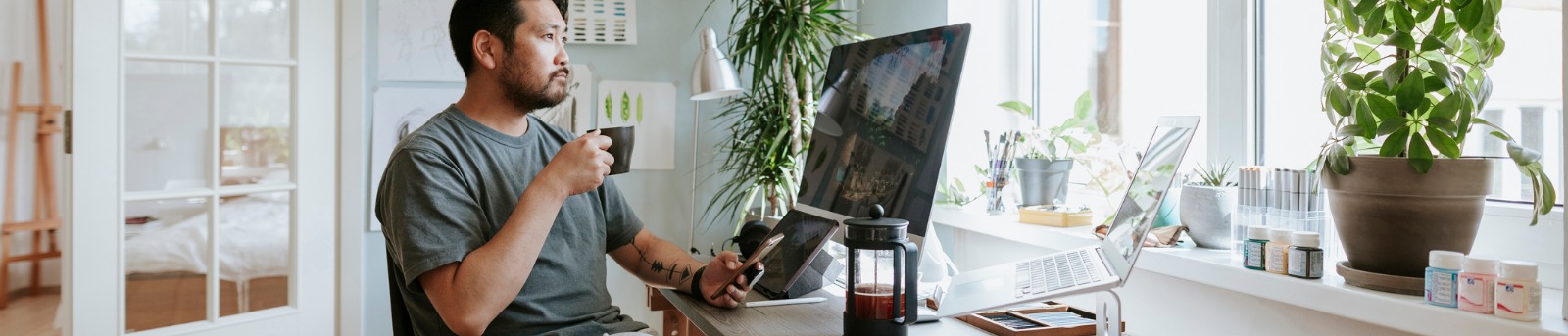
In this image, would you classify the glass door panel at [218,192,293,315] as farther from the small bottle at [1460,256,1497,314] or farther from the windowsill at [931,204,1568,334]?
the small bottle at [1460,256,1497,314]

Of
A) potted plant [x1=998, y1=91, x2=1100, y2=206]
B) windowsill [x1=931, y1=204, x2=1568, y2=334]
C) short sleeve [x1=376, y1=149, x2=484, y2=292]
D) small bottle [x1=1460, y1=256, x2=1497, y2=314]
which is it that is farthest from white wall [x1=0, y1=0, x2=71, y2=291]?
small bottle [x1=1460, y1=256, x2=1497, y2=314]

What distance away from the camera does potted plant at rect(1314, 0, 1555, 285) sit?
3.69 ft

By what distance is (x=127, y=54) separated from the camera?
242 cm

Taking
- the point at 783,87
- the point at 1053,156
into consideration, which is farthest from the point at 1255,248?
the point at 783,87

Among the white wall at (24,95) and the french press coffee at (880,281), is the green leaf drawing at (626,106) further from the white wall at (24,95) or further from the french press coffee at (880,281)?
the white wall at (24,95)

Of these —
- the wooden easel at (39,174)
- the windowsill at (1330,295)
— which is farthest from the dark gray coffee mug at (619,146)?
the wooden easel at (39,174)

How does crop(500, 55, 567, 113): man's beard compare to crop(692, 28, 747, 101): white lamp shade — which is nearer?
crop(500, 55, 567, 113): man's beard

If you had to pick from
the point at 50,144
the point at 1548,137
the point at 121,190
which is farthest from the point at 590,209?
the point at 50,144

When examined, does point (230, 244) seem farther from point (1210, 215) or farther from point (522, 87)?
point (1210, 215)

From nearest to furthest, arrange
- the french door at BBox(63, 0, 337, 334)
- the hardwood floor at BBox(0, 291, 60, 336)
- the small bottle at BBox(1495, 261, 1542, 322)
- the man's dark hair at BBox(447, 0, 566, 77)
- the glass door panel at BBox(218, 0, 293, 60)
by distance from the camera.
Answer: the small bottle at BBox(1495, 261, 1542, 322), the man's dark hair at BBox(447, 0, 566, 77), the french door at BBox(63, 0, 337, 334), the glass door panel at BBox(218, 0, 293, 60), the hardwood floor at BBox(0, 291, 60, 336)

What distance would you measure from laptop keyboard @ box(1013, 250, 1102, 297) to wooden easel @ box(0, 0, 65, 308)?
5.29 metres

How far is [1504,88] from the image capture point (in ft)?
4.63

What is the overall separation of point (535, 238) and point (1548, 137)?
1.53 meters

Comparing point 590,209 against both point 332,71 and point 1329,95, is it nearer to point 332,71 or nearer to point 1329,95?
point 1329,95
